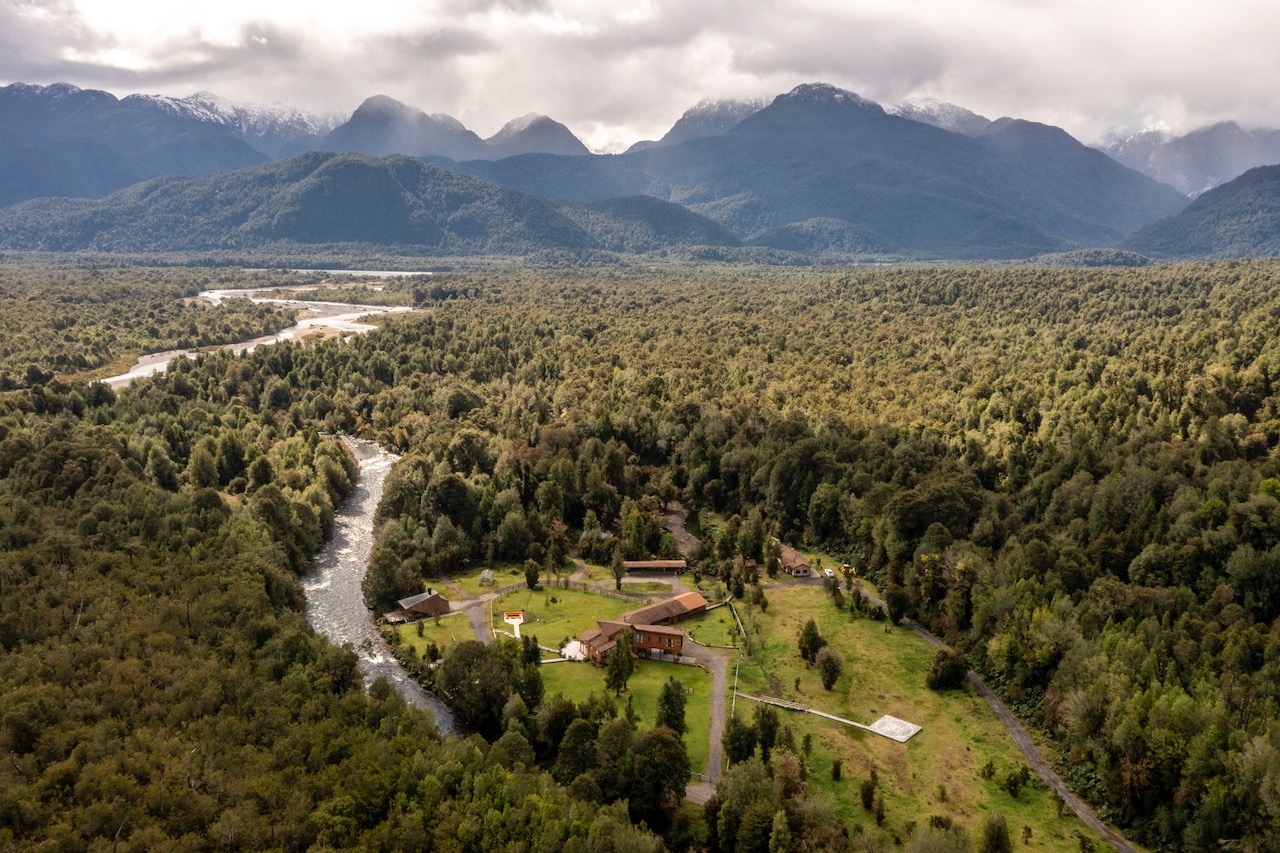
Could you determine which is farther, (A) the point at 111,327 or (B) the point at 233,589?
(A) the point at 111,327

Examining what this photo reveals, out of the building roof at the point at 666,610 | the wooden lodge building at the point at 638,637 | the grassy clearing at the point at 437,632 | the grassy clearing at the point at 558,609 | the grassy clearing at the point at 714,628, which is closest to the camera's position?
the wooden lodge building at the point at 638,637

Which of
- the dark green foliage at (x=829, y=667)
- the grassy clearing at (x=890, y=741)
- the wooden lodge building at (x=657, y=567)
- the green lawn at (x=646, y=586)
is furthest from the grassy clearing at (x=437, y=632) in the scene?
the dark green foliage at (x=829, y=667)

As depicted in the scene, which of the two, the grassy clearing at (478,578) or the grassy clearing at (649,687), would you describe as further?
the grassy clearing at (478,578)

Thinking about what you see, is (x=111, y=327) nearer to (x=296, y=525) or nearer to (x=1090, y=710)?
(x=296, y=525)

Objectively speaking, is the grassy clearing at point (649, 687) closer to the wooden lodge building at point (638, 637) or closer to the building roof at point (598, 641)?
the wooden lodge building at point (638, 637)

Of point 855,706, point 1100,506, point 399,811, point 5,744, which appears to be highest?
point 1100,506

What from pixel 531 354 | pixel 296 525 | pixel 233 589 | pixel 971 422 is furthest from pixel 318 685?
pixel 531 354

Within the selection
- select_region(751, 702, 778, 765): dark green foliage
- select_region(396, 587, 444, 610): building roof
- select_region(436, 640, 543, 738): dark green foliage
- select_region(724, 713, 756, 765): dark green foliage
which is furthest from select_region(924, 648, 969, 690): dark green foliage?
select_region(396, 587, 444, 610): building roof
